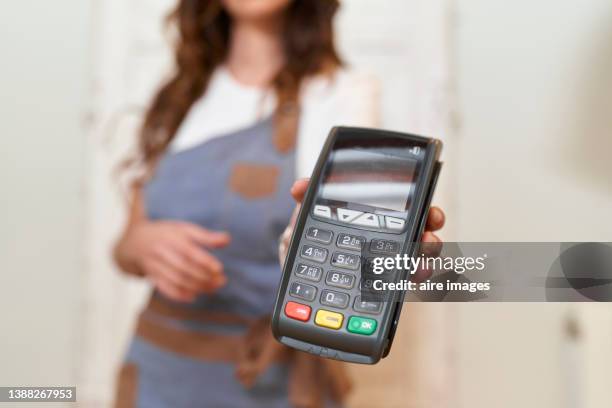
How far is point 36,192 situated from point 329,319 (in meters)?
0.24

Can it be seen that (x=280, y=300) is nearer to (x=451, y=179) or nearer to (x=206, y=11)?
(x=451, y=179)

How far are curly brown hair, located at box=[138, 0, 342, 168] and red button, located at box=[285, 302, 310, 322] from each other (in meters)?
0.18

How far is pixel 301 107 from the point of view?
0.41 m

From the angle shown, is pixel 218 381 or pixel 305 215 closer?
pixel 305 215

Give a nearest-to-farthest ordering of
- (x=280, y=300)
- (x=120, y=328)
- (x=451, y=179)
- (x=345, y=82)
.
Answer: (x=280, y=300), (x=451, y=179), (x=345, y=82), (x=120, y=328)

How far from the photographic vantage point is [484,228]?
274mm

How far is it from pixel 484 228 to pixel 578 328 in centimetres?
6

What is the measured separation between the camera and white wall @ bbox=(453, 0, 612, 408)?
0.83ft

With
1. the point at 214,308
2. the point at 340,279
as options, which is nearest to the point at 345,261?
the point at 340,279

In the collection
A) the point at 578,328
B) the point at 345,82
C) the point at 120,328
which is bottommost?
the point at 120,328

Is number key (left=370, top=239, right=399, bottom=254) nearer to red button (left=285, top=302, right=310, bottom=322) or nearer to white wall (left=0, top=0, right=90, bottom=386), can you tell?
red button (left=285, top=302, right=310, bottom=322)

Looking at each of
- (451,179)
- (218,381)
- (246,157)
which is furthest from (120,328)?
(451,179)

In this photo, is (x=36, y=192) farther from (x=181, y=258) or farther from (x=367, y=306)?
(x=367, y=306)

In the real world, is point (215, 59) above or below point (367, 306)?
above
